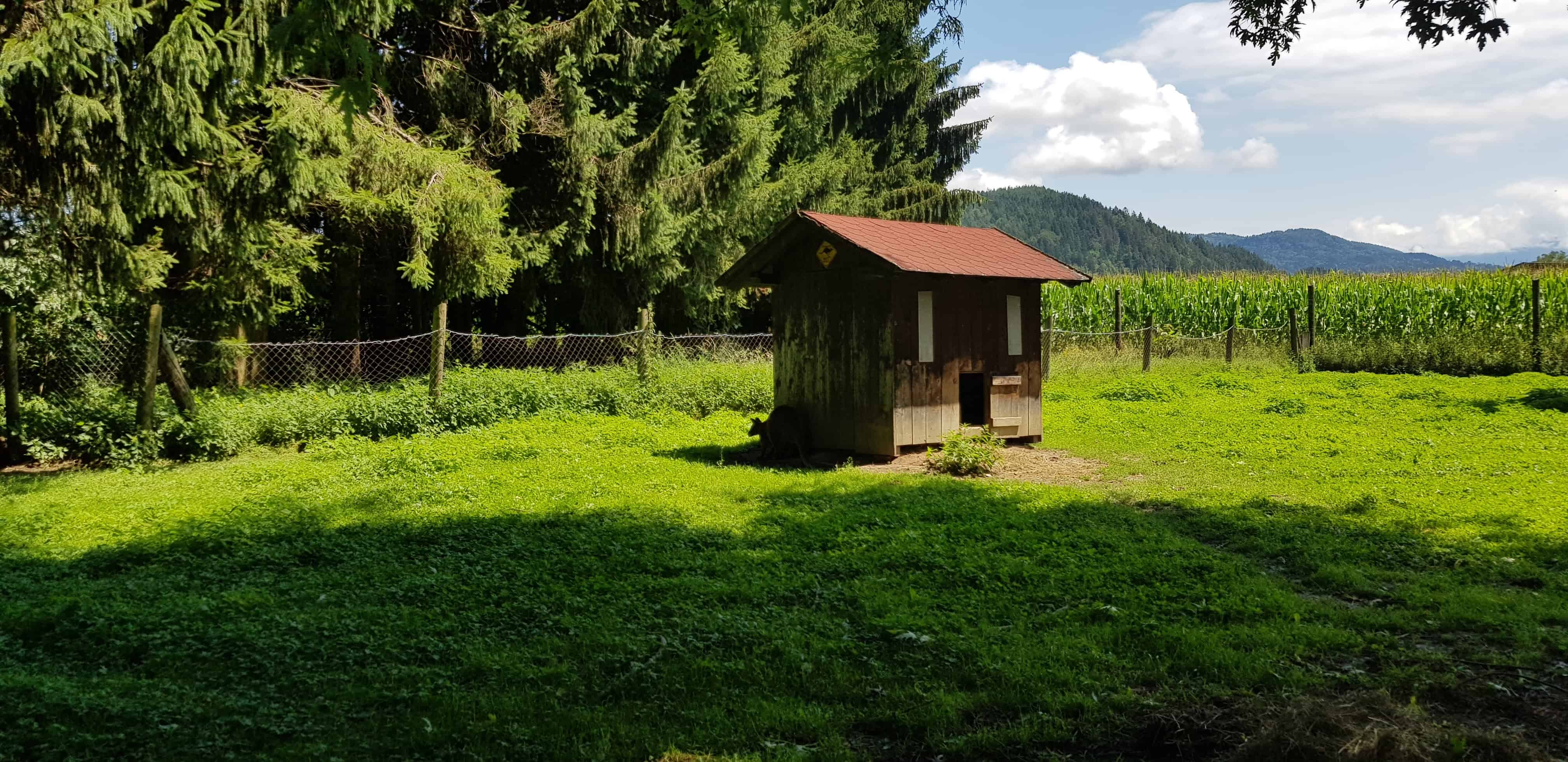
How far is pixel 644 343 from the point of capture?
16.5 m

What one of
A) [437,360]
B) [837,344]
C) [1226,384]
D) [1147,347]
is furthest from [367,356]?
[1147,347]

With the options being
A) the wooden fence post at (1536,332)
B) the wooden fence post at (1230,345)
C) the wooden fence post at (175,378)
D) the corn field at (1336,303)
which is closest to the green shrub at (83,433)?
the wooden fence post at (175,378)

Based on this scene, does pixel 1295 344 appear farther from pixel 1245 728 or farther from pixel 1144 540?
pixel 1245 728

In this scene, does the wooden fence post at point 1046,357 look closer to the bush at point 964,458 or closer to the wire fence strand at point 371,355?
the wire fence strand at point 371,355

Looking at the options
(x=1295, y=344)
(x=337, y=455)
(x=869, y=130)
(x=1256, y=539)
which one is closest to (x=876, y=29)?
(x=869, y=130)

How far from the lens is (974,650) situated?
18.0 ft

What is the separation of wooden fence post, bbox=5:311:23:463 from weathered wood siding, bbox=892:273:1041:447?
10.3 meters

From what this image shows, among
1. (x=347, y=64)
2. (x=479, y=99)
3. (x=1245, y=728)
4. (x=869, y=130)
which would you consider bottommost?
(x=1245, y=728)

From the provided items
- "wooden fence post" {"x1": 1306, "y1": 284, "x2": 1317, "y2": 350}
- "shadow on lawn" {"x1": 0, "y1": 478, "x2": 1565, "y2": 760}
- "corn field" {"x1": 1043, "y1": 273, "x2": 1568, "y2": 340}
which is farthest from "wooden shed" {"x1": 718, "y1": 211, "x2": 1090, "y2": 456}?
"corn field" {"x1": 1043, "y1": 273, "x2": 1568, "y2": 340}

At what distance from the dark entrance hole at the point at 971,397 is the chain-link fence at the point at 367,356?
465cm

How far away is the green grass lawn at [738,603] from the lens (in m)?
4.59

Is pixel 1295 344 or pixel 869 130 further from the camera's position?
pixel 869 130

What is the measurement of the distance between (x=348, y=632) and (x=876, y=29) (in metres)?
29.6

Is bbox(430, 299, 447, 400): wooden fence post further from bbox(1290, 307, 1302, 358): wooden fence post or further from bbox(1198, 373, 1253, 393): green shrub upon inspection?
bbox(1290, 307, 1302, 358): wooden fence post
